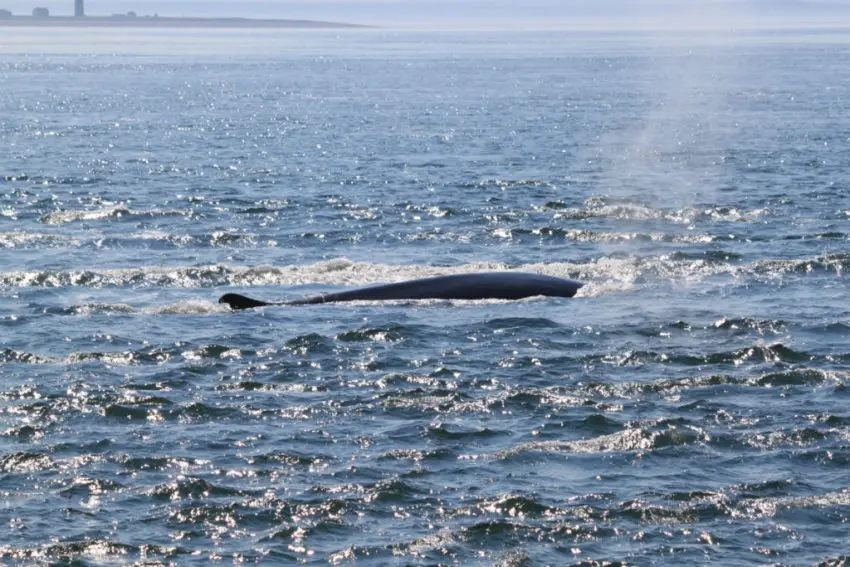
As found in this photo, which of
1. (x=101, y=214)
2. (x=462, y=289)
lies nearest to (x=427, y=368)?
(x=462, y=289)

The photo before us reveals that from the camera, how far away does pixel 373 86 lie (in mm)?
117312

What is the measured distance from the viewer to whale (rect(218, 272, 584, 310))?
2730 centimetres

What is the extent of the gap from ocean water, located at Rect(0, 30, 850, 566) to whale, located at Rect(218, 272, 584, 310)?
539mm

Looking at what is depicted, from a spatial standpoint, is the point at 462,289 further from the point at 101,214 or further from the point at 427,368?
the point at 101,214

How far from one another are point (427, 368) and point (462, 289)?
17.6 ft

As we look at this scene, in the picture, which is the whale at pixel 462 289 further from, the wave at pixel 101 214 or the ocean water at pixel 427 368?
the wave at pixel 101 214

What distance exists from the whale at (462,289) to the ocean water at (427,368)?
0.54 m

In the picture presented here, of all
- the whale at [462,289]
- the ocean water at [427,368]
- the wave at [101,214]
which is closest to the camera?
the ocean water at [427,368]

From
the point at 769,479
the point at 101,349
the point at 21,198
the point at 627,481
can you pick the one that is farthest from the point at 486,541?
the point at 21,198

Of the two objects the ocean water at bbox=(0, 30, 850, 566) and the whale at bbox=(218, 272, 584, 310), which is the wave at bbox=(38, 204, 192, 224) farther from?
the whale at bbox=(218, 272, 584, 310)

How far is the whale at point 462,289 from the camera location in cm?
2730

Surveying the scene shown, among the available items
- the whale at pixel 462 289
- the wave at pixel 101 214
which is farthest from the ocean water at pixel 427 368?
the whale at pixel 462 289

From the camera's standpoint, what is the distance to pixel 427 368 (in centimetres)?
2219

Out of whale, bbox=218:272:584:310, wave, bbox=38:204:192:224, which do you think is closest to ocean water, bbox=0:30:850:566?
wave, bbox=38:204:192:224
